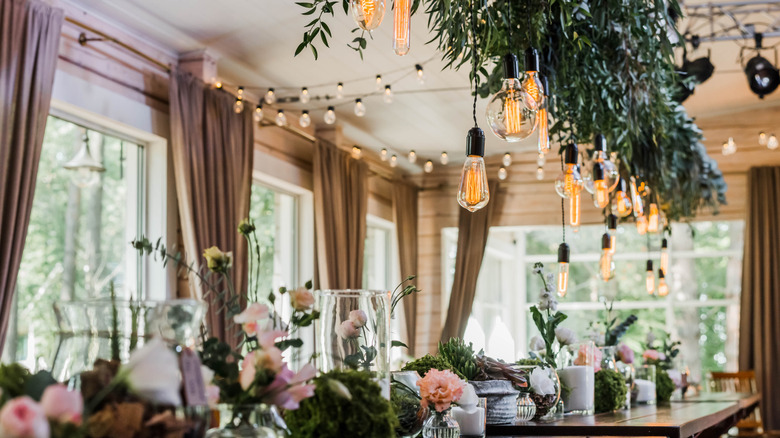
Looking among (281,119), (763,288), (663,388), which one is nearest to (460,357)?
(663,388)

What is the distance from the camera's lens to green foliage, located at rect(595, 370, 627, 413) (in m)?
3.66

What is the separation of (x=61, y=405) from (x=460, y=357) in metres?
1.71

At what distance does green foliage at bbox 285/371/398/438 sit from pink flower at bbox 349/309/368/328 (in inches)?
6.3

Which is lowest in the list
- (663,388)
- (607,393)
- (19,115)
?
(663,388)

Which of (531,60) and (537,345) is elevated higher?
(531,60)

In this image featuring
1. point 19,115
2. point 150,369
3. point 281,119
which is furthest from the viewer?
point 281,119

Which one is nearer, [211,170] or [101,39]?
[101,39]

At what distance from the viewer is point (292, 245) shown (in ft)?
27.6

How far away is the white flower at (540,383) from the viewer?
2.83 meters

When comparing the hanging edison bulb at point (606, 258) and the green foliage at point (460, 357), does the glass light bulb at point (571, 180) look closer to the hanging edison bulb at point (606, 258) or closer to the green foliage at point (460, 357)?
the hanging edison bulb at point (606, 258)

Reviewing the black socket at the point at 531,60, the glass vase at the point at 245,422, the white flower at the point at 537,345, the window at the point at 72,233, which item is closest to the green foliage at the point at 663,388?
the white flower at the point at 537,345

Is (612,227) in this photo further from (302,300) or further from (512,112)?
(302,300)

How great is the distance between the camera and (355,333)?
1729mm

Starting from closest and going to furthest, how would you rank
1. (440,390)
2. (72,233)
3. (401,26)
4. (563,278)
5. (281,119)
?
(440,390)
(401,26)
(563,278)
(72,233)
(281,119)
